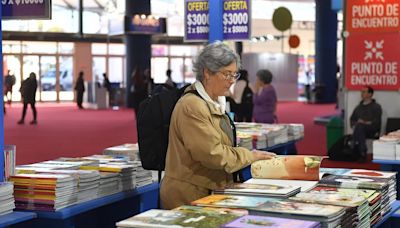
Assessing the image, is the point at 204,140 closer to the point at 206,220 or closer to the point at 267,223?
the point at 206,220

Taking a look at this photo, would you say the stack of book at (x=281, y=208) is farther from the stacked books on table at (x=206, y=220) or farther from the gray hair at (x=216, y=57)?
the gray hair at (x=216, y=57)

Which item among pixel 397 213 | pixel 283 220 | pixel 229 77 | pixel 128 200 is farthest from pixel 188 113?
A: pixel 128 200

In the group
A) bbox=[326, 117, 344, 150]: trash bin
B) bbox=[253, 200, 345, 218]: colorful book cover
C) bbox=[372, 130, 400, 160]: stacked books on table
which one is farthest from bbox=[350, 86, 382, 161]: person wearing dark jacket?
bbox=[253, 200, 345, 218]: colorful book cover

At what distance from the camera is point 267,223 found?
237cm

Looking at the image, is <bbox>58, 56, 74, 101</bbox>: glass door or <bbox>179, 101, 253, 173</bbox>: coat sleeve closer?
<bbox>179, 101, 253, 173</bbox>: coat sleeve

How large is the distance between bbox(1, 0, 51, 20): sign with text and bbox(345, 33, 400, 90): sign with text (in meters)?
6.54

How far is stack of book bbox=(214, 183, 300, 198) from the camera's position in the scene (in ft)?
9.89

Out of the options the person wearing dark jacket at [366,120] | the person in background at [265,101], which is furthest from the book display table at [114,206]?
the person wearing dark jacket at [366,120]

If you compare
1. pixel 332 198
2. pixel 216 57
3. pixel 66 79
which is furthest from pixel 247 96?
pixel 66 79

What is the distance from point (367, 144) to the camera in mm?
10836

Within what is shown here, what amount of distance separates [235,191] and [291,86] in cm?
2801

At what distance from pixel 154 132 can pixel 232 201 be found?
0.85 meters

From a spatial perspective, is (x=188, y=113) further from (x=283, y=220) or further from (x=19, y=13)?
(x=19, y=13)

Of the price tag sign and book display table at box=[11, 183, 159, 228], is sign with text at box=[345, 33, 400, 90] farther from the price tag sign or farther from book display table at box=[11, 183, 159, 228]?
book display table at box=[11, 183, 159, 228]
